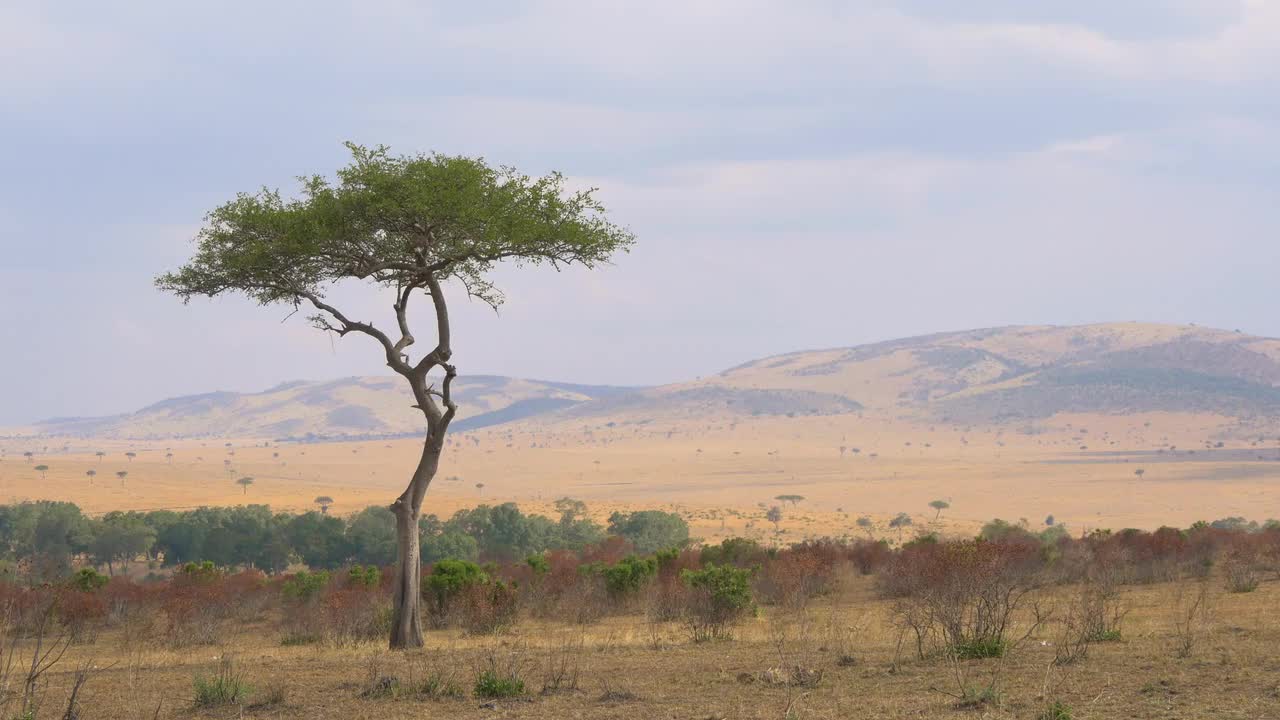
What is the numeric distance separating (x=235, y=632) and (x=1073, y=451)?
14158 centimetres

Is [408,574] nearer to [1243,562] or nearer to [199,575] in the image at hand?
[199,575]

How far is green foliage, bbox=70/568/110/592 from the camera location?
26.4 m

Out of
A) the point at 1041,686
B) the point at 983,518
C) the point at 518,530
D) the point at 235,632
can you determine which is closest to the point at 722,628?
the point at 1041,686

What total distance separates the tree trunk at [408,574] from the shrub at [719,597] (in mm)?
5070

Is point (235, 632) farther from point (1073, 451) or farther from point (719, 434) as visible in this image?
point (719, 434)

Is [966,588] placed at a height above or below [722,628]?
above

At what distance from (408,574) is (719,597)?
6.41m

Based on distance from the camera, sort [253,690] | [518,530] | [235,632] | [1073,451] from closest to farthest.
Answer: [253,690] → [235,632] → [518,530] → [1073,451]

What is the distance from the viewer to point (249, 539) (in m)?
47.4

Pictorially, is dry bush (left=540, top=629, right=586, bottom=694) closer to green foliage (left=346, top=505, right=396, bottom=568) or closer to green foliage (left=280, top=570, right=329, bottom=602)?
green foliage (left=280, top=570, right=329, bottom=602)

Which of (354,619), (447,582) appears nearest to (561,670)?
(354,619)

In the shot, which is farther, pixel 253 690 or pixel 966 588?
pixel 966 588

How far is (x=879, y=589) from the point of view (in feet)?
92.2

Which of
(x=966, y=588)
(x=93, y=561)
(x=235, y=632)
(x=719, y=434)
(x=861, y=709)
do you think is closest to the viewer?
(x=861, y=709)
